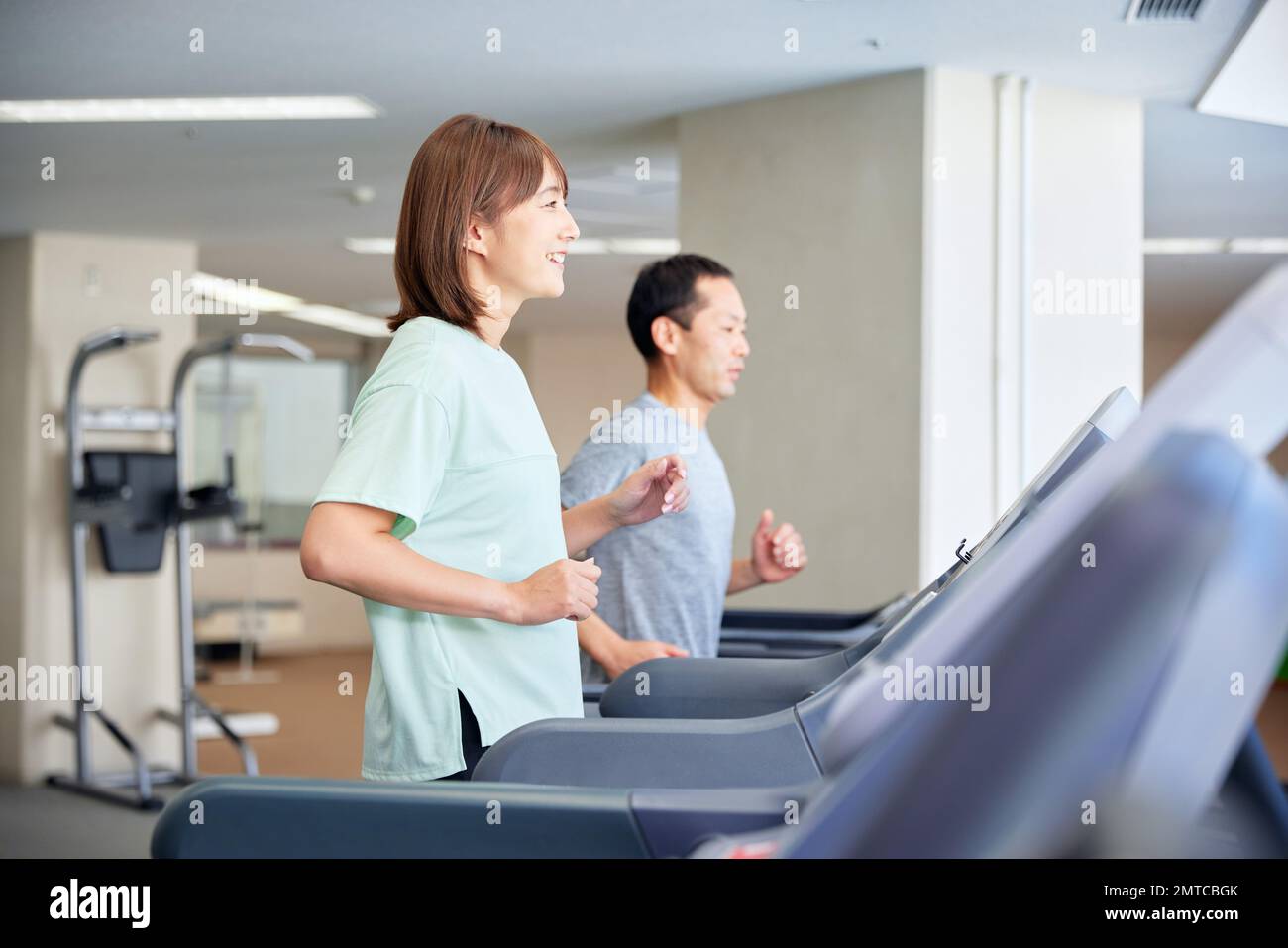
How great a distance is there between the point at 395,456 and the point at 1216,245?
6529 millimetres

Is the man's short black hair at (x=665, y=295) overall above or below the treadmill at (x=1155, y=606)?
above

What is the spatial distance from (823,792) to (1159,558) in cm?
24

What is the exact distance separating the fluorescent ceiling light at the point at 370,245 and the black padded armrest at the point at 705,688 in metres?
4.97

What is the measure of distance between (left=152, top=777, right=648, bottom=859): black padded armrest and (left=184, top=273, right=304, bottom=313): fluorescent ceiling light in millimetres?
6855

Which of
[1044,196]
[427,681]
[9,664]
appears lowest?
[9,664]

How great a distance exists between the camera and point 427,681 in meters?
1.28

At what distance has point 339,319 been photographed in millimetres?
9695

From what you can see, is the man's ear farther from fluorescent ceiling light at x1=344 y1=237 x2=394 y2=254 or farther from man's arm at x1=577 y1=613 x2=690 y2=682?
fluorescent ceiling light at x1=344 y1=237 x2=394 y2=254

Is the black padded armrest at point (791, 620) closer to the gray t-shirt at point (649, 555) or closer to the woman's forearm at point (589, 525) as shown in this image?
the gray t-shirt at point (649, 555)

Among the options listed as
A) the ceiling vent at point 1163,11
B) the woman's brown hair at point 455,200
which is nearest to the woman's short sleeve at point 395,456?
the woman's brown hair at point 455,200

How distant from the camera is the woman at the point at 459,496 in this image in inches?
47.7

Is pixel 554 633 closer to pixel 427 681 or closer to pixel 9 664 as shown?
pixel 427 681

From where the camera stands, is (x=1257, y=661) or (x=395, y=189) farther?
(x=395, y=189)
